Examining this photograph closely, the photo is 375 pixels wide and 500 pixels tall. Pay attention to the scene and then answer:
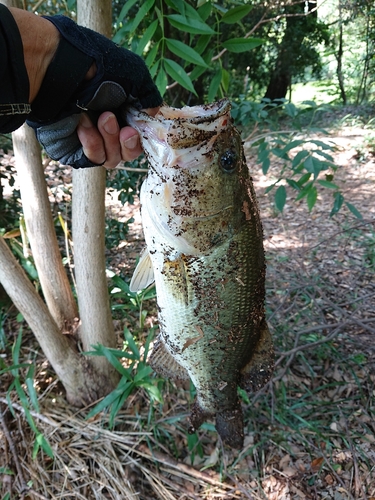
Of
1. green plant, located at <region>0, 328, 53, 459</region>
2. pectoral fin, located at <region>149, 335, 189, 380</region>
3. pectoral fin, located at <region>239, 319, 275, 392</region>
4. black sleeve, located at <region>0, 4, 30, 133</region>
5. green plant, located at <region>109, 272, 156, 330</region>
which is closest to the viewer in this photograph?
black sleeve, located at <region>0, 4, 30, 133</region>

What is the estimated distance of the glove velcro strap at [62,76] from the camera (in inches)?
43.7

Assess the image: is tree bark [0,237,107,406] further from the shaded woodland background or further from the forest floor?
the forest floor

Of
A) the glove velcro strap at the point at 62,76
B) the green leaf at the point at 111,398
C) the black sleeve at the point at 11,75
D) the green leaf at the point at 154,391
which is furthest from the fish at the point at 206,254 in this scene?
the green leaf at the point at 111,398

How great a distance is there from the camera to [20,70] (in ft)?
3.28

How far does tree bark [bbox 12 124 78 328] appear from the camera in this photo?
7.63 ft

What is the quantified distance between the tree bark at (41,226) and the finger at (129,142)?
118 cm

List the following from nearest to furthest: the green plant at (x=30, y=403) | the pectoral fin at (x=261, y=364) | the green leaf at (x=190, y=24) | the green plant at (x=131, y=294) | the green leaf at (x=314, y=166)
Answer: the green leaf at (x=190, y=24)
the pectoral fin at (x=261, y=364)
the green leaf at (x=314, y=166)
the green plant at (x=30, y=403)
the green plant at (x=131, y=294)

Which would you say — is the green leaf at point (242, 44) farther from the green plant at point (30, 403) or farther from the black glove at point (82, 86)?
the green plant at point (30, 403)

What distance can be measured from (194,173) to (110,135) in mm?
335

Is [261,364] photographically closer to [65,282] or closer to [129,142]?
[129,142]

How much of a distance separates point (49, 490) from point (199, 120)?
8.25ft

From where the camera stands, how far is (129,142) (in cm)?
134

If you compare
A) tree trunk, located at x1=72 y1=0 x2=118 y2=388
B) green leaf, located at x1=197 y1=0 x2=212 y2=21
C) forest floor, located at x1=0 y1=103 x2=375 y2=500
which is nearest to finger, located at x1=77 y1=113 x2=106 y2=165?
tree trunk, located at x1=72 y1=0 x2=118 y2=388

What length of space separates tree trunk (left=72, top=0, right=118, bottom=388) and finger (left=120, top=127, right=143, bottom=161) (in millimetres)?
854
